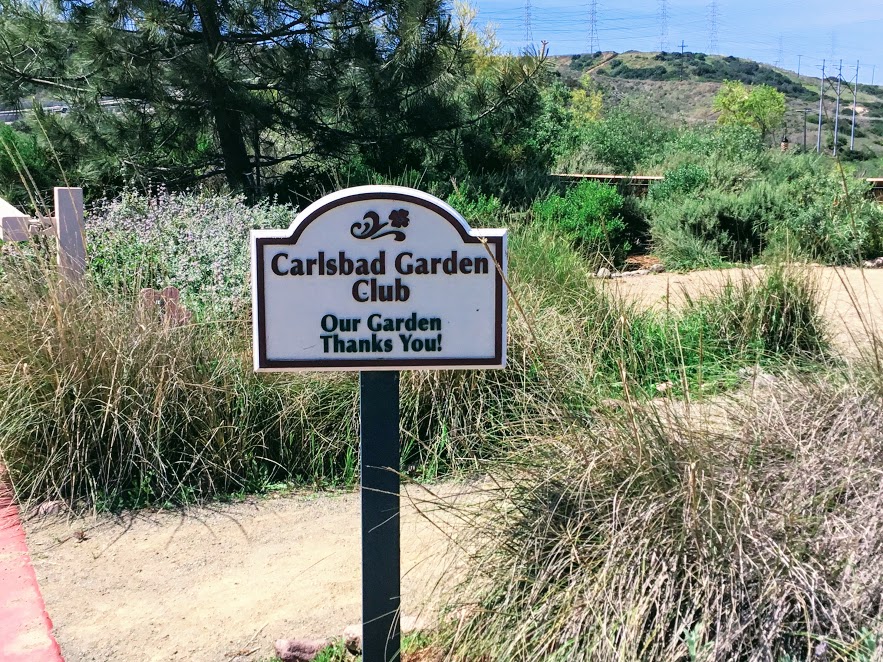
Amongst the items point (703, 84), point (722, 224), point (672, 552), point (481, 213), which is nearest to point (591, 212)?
point (722, 224)

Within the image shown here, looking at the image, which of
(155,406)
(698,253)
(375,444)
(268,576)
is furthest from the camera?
(698,253)

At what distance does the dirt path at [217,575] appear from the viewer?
363 cm

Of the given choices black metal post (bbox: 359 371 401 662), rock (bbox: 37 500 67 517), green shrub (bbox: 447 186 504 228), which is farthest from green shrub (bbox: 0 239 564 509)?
green shrub (bbox: 447 186 504 228)

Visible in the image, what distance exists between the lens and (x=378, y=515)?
3.13 meters

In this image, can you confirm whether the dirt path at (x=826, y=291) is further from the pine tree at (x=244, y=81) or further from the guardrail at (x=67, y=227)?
the pine tree at (x=244, y=81)

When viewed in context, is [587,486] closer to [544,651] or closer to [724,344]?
[544,651]

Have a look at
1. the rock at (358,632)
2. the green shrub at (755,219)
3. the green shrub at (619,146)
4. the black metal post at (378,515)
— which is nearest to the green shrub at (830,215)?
the green shrub at (755,219)

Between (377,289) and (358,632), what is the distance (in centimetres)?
134

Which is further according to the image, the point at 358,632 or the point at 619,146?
the point at 619,146

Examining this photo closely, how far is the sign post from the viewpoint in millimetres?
2990

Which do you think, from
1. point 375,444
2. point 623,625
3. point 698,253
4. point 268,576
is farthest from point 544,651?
point 698,253

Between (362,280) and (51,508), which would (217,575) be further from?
(362,280)

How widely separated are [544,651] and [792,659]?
0.70 metres

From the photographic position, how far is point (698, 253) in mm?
12203
